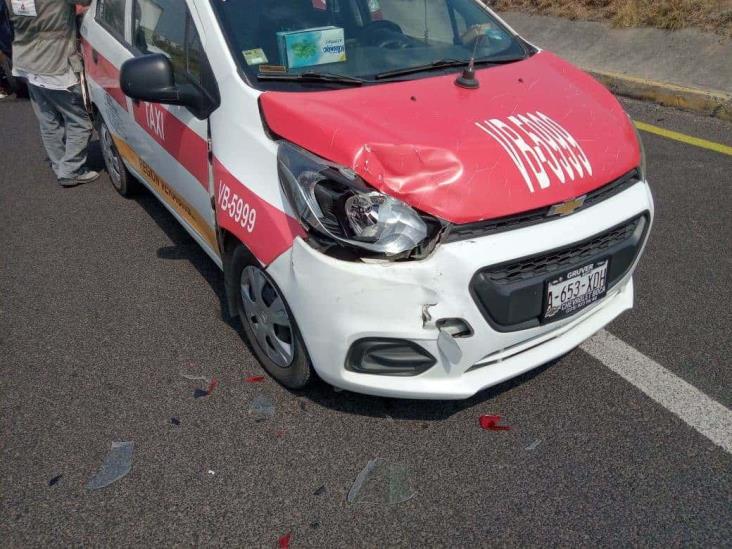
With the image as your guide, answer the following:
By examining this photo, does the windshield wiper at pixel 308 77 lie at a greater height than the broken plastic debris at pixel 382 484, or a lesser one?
greater

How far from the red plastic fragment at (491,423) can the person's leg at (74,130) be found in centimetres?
403

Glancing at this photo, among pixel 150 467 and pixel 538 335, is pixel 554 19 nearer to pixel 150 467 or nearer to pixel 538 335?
pixel 538 335

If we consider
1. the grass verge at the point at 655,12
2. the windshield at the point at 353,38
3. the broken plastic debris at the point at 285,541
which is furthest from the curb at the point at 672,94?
the broken plastic debris at the point at 285,541

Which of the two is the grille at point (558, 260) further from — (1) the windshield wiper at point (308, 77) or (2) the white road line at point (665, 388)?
(1) the windshield wiper at point (308, 77)

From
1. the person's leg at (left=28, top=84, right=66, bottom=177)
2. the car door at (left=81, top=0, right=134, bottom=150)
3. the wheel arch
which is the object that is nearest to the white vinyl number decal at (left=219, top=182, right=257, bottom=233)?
the wheel arch

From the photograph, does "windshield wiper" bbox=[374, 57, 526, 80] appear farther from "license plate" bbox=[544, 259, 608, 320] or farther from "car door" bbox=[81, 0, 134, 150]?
"car door" bbox=[81, 0, 134, 150]

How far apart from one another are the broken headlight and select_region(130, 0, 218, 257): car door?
802mm

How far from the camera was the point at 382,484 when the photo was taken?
2.46 metres

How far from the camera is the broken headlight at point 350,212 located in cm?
225

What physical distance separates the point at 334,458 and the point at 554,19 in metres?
8.14

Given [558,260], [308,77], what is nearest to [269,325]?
[308,77]

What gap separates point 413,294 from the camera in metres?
2.24

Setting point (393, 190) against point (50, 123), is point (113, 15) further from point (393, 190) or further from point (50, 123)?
point (393, 190)

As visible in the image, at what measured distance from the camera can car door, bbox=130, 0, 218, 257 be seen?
10.0 ft
